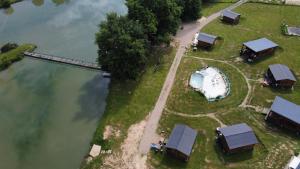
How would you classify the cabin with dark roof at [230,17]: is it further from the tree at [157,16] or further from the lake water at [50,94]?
the lake water at [50,94]

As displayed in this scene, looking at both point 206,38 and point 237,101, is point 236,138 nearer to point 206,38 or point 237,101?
point 237,101

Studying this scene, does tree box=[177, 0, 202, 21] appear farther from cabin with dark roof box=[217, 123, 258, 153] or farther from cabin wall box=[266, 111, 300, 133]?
cabin with dark roof box=[217, 123, 258, 153]

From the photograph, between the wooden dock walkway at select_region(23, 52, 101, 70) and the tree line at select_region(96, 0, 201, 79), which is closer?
the tree line at select_region(96, 0, 201, 79)

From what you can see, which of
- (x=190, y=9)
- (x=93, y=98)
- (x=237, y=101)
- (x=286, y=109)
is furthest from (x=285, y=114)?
(x=190, y=9)

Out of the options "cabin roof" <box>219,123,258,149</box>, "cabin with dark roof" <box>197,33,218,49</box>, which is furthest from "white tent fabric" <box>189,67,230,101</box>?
"cabin roof" <box>219,123,258,149</box>

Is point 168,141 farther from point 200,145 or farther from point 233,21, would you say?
point 233,21

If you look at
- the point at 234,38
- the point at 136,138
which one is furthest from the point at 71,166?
the point at 234,38
